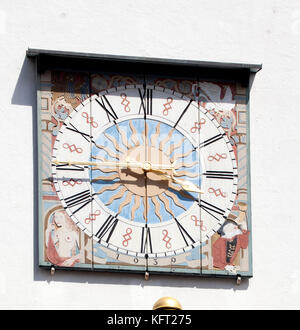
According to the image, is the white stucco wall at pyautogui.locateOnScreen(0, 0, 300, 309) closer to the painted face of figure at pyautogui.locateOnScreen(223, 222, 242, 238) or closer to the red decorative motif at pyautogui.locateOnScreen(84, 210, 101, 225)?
the painted face of figure at pyautogui.locateOnScreen(223, 222, 242, 238)

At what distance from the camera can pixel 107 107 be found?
1930cm

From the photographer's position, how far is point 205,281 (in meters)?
19.1

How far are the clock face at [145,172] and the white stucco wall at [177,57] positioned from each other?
242 millimetres

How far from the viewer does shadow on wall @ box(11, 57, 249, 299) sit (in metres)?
18.9

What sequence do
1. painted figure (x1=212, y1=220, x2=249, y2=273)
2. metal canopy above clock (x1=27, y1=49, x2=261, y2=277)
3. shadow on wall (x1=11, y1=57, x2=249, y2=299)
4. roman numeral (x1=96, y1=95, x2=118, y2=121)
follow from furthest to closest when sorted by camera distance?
1. roman numeral (x1=96, y1=95, x2=118, y2=121)
2. painted figure (x1=212, y1=220, x2=249, y2=273)
3. metal canopy above clock (x1=27, y1=49, x2=261, y2=277)
4. shadow on wall (x1=11, y1=57, x2=249, y2=299)

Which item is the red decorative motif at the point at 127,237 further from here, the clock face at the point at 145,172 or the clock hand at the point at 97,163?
the clock hand at the point at 97,163


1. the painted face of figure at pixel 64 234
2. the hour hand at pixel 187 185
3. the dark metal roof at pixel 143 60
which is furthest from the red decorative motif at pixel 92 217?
the dark metal roof at pixel 143 60

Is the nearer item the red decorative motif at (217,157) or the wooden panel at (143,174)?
the wooden panel at (143,174)

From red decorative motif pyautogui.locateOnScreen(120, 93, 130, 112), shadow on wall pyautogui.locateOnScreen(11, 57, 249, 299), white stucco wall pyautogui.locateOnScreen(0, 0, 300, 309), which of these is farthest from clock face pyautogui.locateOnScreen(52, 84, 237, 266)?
white stucco wall pyautogui.locateOnScreen(0, 0, 300, 309)

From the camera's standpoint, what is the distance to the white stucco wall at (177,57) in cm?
1892

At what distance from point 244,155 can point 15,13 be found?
1.93 meters
